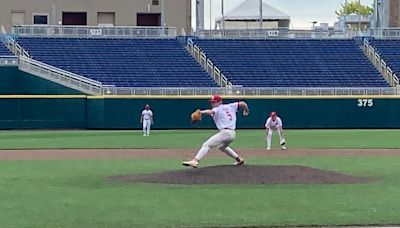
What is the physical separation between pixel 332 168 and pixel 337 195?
617 cm

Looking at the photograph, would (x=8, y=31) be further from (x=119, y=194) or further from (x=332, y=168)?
(x=119, y=194)

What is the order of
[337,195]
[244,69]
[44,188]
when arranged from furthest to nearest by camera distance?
[244,69] < [44,188] < [337,195]

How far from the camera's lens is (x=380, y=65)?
55250mm

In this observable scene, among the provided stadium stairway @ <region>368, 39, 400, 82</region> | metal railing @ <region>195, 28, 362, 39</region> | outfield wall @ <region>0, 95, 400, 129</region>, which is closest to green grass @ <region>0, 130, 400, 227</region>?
outfield wall @ <region>0, 95, 400, 129</region>

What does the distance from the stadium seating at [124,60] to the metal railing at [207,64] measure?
462mm

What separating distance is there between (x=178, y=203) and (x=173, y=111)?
3287 centimetres

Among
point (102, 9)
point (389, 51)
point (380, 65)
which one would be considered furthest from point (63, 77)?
point (389, 51)

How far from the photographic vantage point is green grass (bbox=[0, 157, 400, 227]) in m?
13.1

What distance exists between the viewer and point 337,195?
1630 centimetres

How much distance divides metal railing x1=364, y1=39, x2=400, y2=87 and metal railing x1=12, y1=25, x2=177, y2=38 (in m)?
13.2

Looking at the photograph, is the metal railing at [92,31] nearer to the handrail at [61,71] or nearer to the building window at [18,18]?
the building window at [18,18]

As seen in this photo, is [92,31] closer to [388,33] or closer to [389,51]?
[389,51]

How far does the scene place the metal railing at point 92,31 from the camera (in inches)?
2213

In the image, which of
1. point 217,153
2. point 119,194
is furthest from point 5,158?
point 119,194
